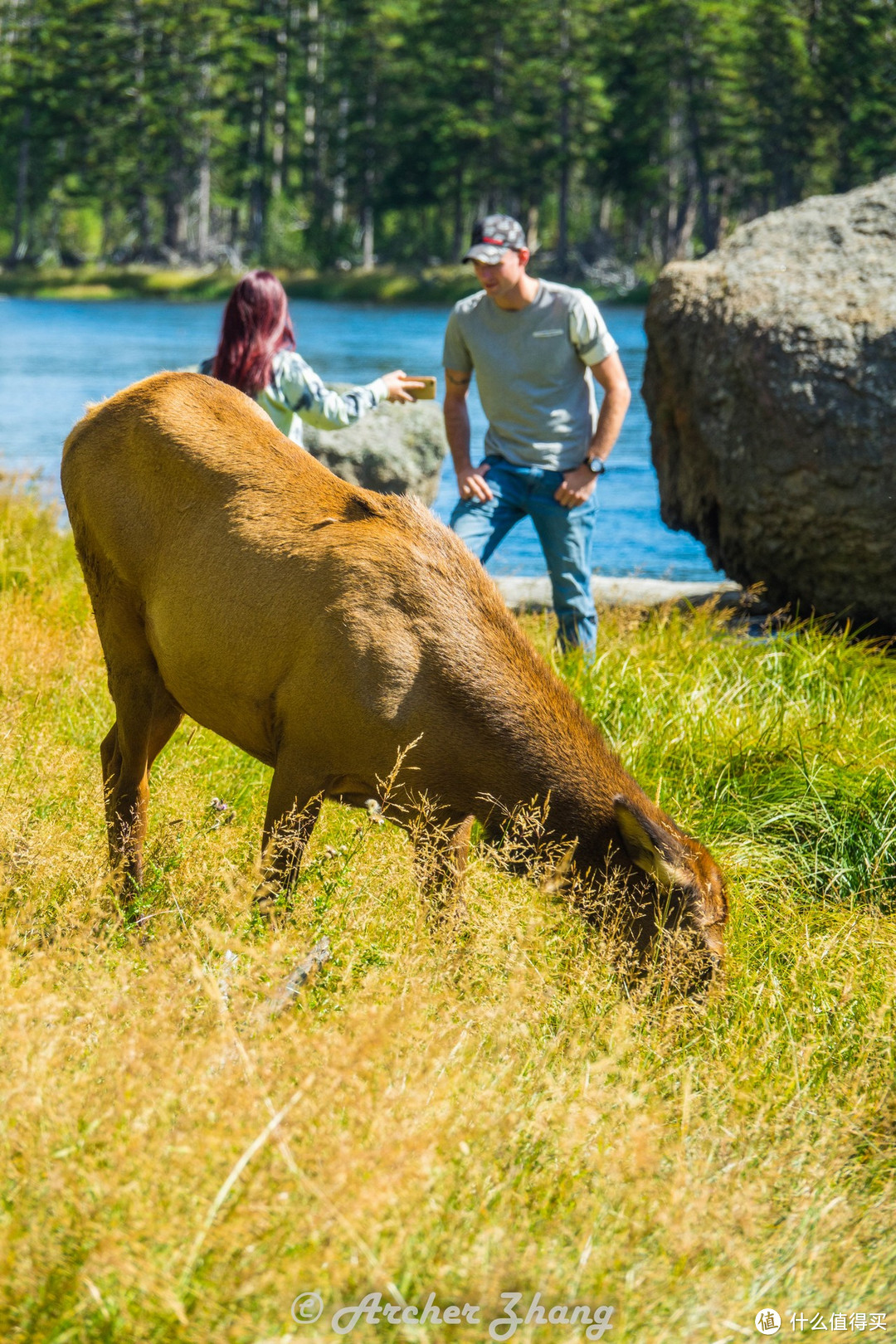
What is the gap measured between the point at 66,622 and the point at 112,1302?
5596mm

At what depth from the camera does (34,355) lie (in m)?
31.0

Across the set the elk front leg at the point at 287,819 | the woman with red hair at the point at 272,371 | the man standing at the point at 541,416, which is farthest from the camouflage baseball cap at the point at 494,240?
the elk front leg at the point at 287,819

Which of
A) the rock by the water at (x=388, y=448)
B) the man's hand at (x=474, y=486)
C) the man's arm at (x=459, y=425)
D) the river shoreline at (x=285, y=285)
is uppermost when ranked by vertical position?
the river shoreline at (x=285, y=285)

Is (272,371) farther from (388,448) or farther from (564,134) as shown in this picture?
(564,134)

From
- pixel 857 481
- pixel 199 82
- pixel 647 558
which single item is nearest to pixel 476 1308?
pixel 857 481

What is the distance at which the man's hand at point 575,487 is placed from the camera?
259 inches

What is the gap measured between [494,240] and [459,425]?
103cm

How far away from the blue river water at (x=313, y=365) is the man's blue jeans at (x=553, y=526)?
2.21 m

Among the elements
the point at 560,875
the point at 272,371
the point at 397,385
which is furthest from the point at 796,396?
the point at 560,875

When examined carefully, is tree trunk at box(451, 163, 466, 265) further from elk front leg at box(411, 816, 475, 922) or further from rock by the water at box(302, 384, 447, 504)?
elk front leg at box(411, 816, 475, 922)

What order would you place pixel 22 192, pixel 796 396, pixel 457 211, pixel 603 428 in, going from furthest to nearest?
1. pixel 22 192
2. pixel 457 211
3. pixel 796 396
4. pixel 603 428

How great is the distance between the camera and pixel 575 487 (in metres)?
6.57

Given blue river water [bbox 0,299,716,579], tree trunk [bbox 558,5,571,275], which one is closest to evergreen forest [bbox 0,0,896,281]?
tree trunk [bbox 558,5,571,275]

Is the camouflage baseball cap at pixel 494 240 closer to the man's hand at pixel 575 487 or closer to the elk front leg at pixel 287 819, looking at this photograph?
the man's hand at pixel 575 487
